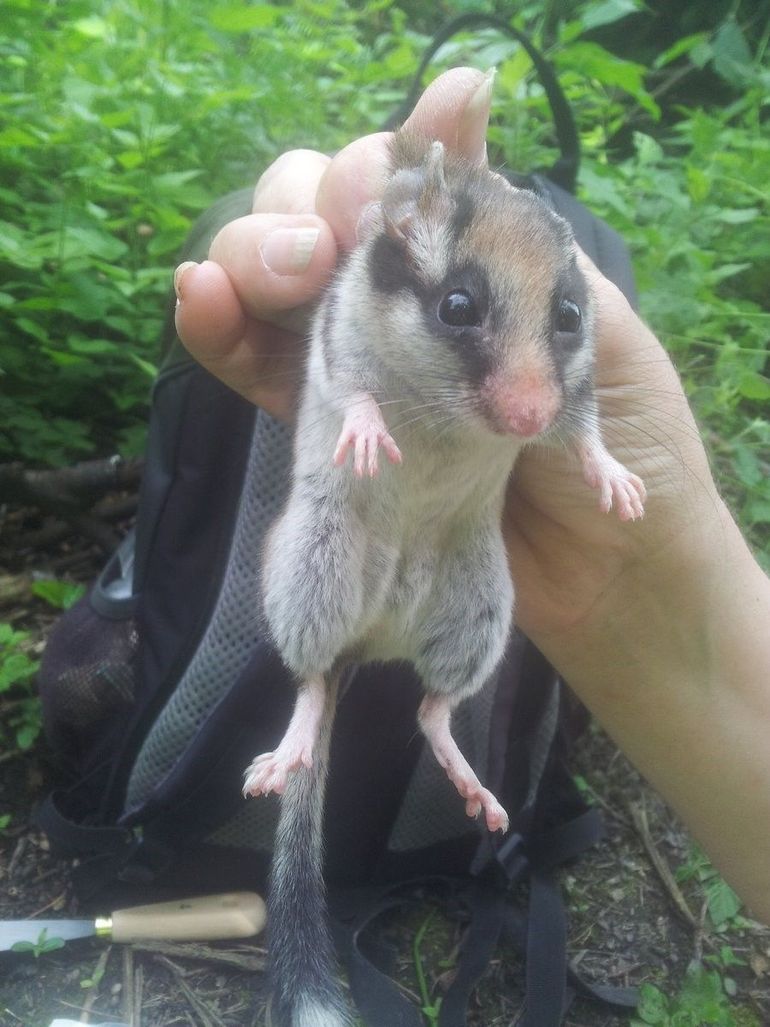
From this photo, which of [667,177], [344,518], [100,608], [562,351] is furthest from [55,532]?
[667,177]

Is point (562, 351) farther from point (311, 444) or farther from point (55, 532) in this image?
point (55, 532)

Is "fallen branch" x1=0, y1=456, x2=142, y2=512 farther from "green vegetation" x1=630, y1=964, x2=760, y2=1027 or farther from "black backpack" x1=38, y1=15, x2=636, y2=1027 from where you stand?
"green vegetation" x1=630, y1=964, x2=760, y2=1027

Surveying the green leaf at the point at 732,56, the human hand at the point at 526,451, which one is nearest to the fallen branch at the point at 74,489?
the human hand at the point at 526,451

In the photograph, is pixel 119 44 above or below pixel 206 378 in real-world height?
above

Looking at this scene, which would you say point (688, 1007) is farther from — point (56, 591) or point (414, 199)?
point (56, 591)

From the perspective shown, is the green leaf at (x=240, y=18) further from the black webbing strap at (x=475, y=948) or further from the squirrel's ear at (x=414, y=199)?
the black webbing strap at (x=475, y=948)

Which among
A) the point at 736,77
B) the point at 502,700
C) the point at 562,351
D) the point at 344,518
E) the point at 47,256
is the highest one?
the point at 736,77

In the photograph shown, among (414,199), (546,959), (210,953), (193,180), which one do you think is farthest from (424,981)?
(193,180)
